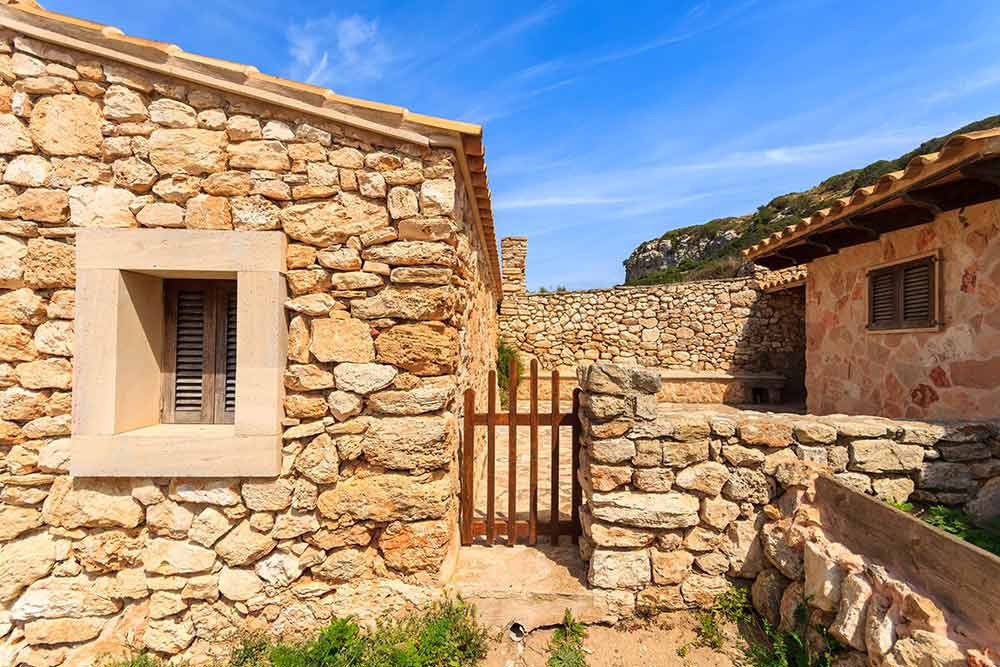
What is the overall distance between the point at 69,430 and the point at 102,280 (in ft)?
3.16

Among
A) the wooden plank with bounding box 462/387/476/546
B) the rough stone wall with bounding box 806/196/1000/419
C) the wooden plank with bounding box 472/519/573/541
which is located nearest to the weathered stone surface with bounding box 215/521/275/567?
the wooden plank with bounding box 462/387/476/546

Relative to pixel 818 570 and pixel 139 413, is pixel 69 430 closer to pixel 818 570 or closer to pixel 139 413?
pixel 139 413

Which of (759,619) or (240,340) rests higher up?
(240,340)

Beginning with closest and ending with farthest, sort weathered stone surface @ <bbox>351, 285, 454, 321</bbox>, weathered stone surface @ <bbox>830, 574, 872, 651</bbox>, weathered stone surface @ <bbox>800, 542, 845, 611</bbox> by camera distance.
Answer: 1. weathered stone surface @ <bbox>830, 574, 872, 651</bbox>
2. weathered stone surface @ <bbox>800, 542, 845, 611</bbox>
3. weathered stone surface @ <bbox>351, 285, 454, 321</bbox>

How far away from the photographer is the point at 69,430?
8.67 feet

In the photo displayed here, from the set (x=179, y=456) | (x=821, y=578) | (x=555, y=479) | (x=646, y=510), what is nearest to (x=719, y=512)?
(x=646, y=510)

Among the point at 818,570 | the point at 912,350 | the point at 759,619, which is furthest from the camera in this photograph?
the point at 912,350

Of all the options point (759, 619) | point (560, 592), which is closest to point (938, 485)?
point (759, 619)

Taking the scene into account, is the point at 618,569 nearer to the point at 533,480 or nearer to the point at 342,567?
the point at 533,480

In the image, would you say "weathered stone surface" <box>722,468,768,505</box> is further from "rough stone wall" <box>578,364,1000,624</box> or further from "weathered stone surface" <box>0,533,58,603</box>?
"weathered stone surface" <box>0,533,58,603</box>

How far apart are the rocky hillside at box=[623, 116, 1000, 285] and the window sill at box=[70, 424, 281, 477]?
A: 718 inches

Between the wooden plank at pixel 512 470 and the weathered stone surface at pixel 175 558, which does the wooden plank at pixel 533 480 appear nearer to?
the wooden plank at pixel 512 470

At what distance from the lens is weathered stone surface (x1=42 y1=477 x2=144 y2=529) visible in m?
2.63

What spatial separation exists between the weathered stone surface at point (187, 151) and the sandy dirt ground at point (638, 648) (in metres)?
3.56
